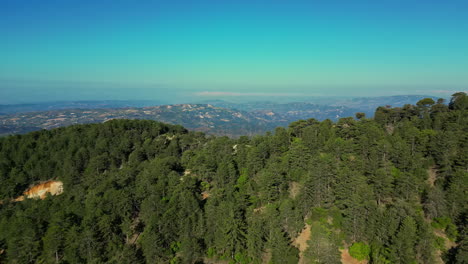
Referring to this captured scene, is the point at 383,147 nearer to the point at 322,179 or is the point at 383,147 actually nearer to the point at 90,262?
the point at 322,179

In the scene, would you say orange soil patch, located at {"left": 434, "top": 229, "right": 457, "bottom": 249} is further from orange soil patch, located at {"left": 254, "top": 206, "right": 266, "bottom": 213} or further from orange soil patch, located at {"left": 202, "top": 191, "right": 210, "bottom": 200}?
orange soil patch, located at {"left": 202, "top": 191, "right": 210, "bottom": 200}

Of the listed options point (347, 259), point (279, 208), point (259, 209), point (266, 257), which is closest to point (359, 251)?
point (347, 259)

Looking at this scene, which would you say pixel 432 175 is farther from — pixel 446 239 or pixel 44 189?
pixel 44 189

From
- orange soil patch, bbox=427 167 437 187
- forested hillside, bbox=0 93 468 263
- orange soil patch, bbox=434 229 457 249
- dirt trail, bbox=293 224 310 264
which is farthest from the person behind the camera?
A: orange soil patch, bbox=427 167 437 187

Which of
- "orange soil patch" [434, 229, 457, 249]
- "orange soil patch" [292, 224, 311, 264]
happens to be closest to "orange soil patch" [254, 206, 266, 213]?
"orange soil patch" [292, 224, 311, 264]

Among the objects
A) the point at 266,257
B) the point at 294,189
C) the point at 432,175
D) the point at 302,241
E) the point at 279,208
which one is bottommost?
the point at 266,257

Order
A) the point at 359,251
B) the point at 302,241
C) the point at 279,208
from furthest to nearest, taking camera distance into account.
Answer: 1. the point at 279,208
2. the point at 302,241
3. the point at 359,251

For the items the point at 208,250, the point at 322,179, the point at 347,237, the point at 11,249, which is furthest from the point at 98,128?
the point at 347,237
